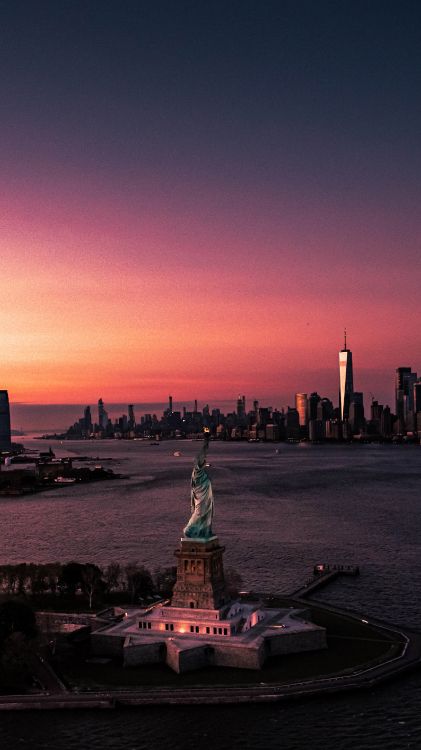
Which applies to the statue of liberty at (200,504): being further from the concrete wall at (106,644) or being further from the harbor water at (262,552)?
the harbor water at (262,552)

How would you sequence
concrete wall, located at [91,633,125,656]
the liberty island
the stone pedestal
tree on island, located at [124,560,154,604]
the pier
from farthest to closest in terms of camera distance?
the pier → tree on island, located at [124,560,154,604] → the stone pedestal → concrete wall, located at [91,633,125,656] → the liberty island

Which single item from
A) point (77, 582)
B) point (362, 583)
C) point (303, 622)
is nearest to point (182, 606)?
point (303, 622)

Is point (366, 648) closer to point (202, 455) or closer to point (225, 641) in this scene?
point (225, 641)

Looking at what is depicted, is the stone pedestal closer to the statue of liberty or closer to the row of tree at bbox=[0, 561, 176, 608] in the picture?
the statue of liberty

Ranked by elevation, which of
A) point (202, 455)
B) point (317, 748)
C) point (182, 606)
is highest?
point (202, 455)

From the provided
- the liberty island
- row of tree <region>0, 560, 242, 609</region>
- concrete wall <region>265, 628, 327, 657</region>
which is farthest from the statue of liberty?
row of tree <region>0, 560, 242, 609</region>

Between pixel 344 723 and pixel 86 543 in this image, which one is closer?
pixel 344 723

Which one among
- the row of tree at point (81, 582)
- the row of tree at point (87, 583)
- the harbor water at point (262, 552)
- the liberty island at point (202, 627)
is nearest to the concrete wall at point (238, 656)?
the liberty island at point (202, 627)
